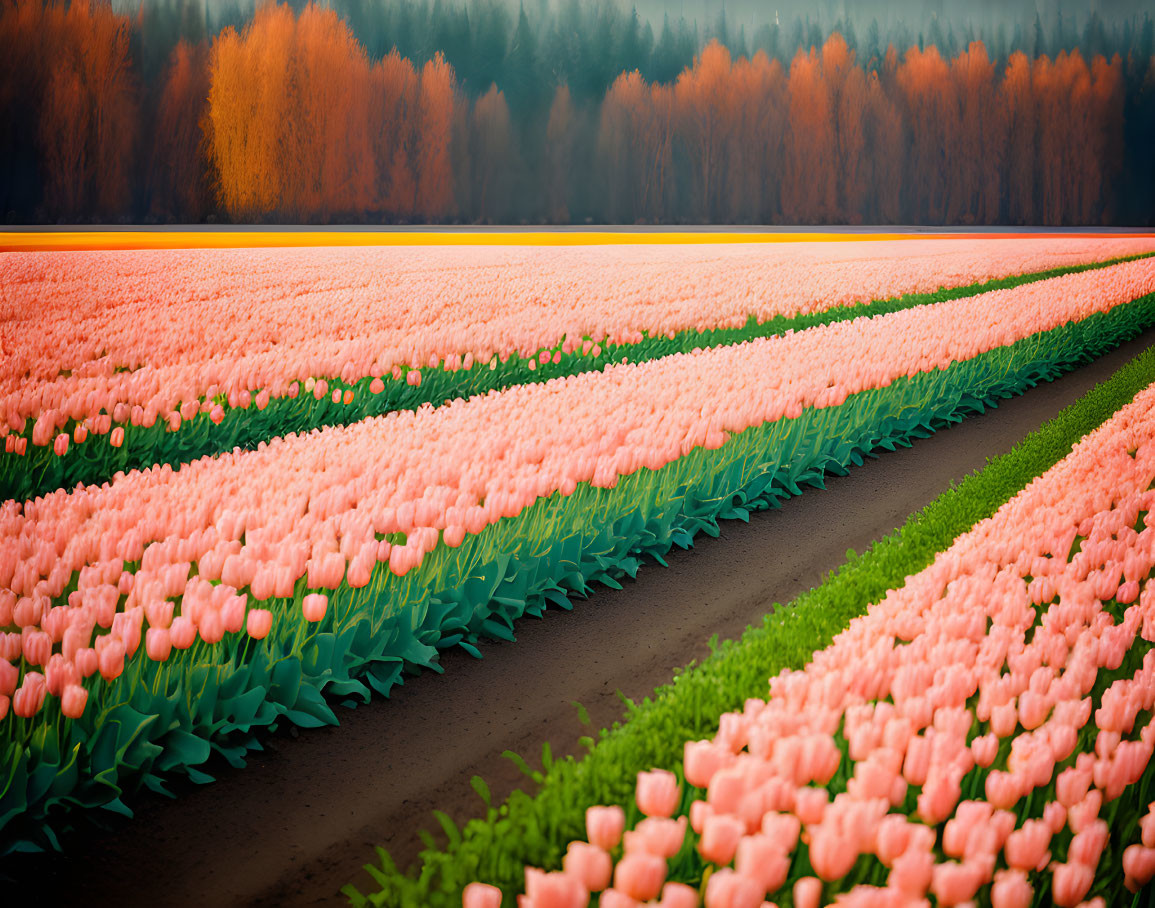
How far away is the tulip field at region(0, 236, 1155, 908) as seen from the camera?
6.75 feet

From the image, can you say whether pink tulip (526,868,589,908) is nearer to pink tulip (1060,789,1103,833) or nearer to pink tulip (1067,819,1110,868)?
pink tulip (1067,819,1110,868)

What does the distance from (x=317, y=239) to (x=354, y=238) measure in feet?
6.21

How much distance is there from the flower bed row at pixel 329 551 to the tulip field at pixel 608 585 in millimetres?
20

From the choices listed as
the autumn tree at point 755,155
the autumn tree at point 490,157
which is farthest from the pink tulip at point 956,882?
the autumn tree at point 755,155

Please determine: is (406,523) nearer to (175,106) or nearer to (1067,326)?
(1067,326)

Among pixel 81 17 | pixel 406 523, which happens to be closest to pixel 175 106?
pixel 81 17

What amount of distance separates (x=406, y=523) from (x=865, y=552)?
294 centimetres

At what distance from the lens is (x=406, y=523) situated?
14.9 ft

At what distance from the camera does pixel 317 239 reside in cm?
3978

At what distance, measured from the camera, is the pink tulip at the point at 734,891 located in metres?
1.74

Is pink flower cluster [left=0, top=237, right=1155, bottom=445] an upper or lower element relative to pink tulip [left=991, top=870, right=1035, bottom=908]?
upper

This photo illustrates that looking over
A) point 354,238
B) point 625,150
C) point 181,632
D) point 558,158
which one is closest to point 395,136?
point 558,158

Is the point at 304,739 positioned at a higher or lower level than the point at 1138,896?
lower

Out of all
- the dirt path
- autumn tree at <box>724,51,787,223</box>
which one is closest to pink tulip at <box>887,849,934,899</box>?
the dirt path
